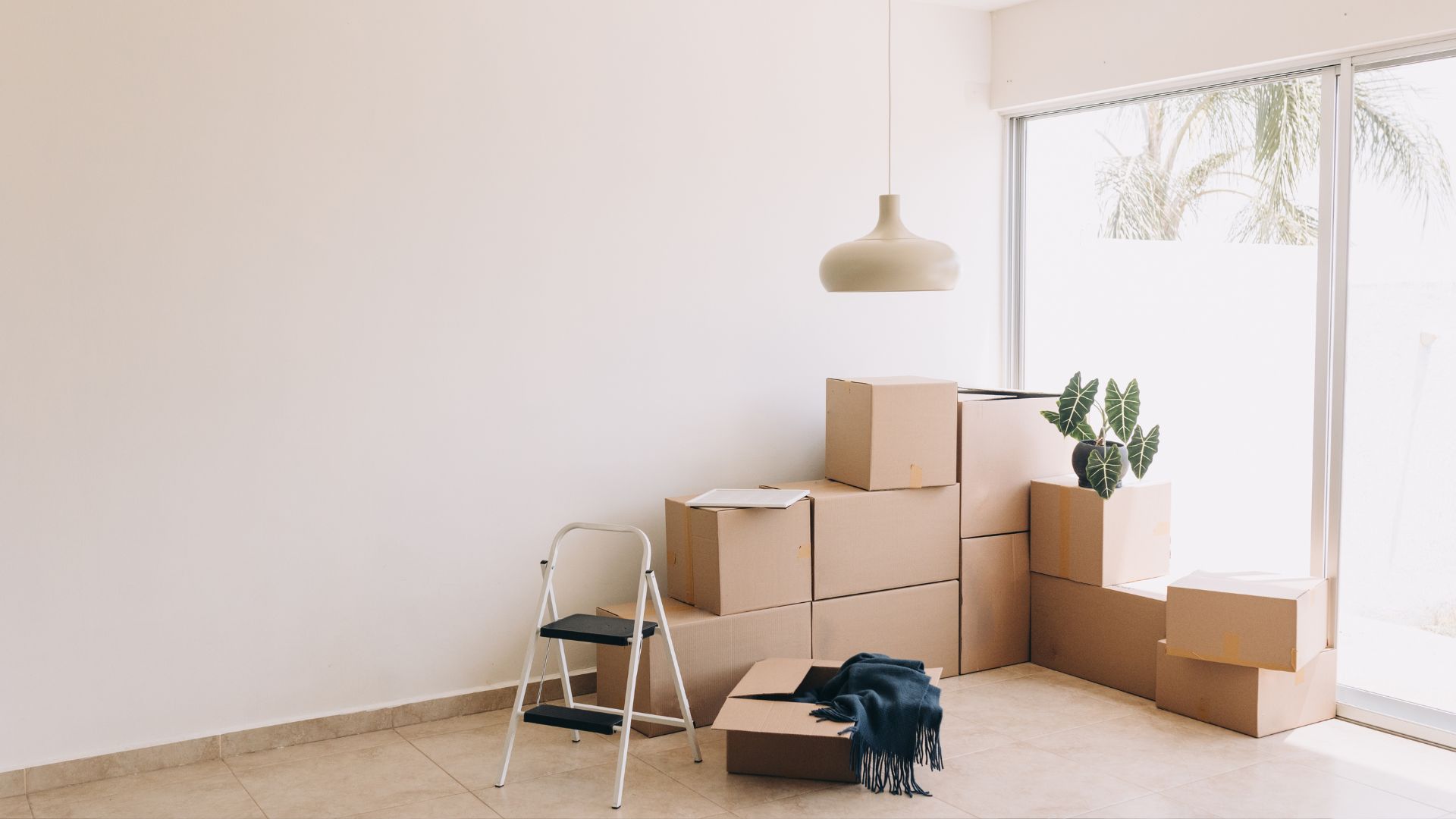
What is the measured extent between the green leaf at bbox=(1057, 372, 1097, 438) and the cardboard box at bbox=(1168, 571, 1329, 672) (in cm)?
68

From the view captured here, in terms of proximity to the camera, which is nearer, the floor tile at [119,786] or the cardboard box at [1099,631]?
the floor tile at [119,786]

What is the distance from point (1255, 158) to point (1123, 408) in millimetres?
995

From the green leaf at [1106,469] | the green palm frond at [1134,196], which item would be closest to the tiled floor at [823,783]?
the green leaf at [1106,469]

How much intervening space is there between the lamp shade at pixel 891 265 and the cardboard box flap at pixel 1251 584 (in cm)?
153

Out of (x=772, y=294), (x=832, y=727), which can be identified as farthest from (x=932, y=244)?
(x=772, y=294)

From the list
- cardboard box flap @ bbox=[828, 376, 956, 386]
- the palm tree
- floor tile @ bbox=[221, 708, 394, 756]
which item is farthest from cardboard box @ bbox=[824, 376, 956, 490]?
floor tile @ bbox=[221, 708, 394, 756]

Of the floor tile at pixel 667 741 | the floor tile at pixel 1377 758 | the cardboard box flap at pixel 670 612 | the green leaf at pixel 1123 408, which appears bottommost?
the floor tile at pixel 667 741

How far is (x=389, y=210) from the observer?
3545 mm

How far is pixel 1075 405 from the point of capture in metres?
4.06

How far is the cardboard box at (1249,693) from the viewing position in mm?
3455

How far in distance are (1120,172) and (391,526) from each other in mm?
3087

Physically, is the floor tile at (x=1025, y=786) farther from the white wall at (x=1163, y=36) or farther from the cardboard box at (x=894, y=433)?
the white wall at (x=1163, y=36)

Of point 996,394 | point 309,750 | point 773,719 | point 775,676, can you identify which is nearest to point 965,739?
point 775,676

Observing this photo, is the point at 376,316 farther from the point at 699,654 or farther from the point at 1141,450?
the point at 1141,450
